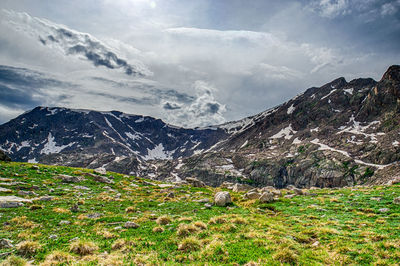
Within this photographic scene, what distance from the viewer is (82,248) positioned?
32.8 ft

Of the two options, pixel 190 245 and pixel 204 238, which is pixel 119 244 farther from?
pixel 204 238

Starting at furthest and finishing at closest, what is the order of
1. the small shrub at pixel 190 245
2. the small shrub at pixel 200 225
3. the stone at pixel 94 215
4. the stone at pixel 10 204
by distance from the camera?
the stone at pixel 10 204 → the stone at pixel 94 215 → the small shrub at pixel 200 225 → the small shrub at pixel 190 245

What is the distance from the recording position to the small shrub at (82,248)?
9.87 meters

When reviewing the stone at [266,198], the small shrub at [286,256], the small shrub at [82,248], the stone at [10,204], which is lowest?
the stone at [266,198]

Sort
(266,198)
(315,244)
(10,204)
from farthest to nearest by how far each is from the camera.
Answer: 1. (266,198)
2. (10,204)
3. (315,244)

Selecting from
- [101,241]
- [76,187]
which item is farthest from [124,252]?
[76,187]

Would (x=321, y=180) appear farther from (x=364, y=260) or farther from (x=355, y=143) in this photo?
(x=364, y=260)

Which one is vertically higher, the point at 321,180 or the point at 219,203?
the point at 219,203

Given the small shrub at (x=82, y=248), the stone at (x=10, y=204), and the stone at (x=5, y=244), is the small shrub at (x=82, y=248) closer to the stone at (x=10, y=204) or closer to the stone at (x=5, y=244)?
the stone at (x=5, y=244)

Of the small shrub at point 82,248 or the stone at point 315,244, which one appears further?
the stone at point 315,244

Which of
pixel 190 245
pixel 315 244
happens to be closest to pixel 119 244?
pixel 190 245

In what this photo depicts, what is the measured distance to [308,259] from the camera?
9328 millimetres

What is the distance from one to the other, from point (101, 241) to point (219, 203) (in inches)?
555

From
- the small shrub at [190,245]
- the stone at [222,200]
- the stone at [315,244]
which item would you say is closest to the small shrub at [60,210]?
the small shrub at [190,245]
